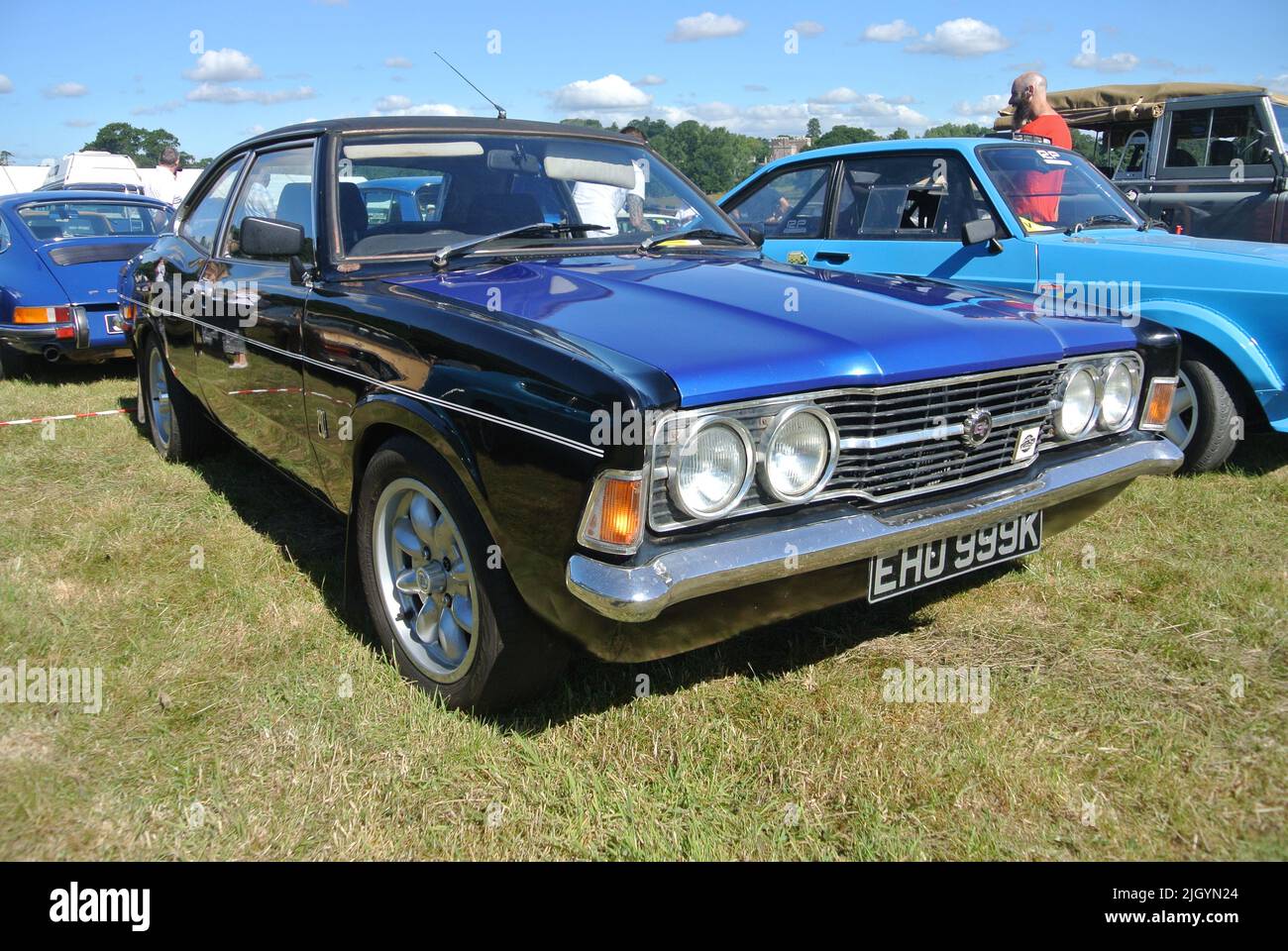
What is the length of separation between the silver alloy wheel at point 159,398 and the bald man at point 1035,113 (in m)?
5.23

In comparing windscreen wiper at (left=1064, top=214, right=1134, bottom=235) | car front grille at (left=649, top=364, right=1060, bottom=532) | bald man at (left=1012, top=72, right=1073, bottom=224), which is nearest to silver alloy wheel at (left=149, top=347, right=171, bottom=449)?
car front grille at (left=649, top=364, right=1060, bottom=532)

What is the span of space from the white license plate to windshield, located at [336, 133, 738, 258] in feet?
5.33

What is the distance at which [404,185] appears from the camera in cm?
343

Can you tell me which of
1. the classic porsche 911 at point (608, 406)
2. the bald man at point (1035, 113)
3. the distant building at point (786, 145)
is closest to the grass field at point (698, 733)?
the classic porsche 911 at point (608, 406)

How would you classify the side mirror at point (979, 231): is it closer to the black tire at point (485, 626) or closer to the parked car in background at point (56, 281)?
the black tire at point (485, 626)

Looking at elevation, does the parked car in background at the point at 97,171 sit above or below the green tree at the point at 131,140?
below

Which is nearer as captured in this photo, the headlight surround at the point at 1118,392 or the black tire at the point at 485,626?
the black tire at the point at 485,626

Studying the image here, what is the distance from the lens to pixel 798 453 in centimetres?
230

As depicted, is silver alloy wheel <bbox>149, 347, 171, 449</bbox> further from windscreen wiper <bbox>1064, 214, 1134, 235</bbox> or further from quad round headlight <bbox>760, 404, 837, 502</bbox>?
windscreen wiper <bbox>1064, 214, 1134, 235</bbox>

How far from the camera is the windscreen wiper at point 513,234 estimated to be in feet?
10.2

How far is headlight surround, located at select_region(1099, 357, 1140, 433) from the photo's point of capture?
2.99 m

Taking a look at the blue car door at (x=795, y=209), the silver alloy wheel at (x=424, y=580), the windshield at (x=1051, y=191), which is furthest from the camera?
the blue car door at (x=795, y=209)
